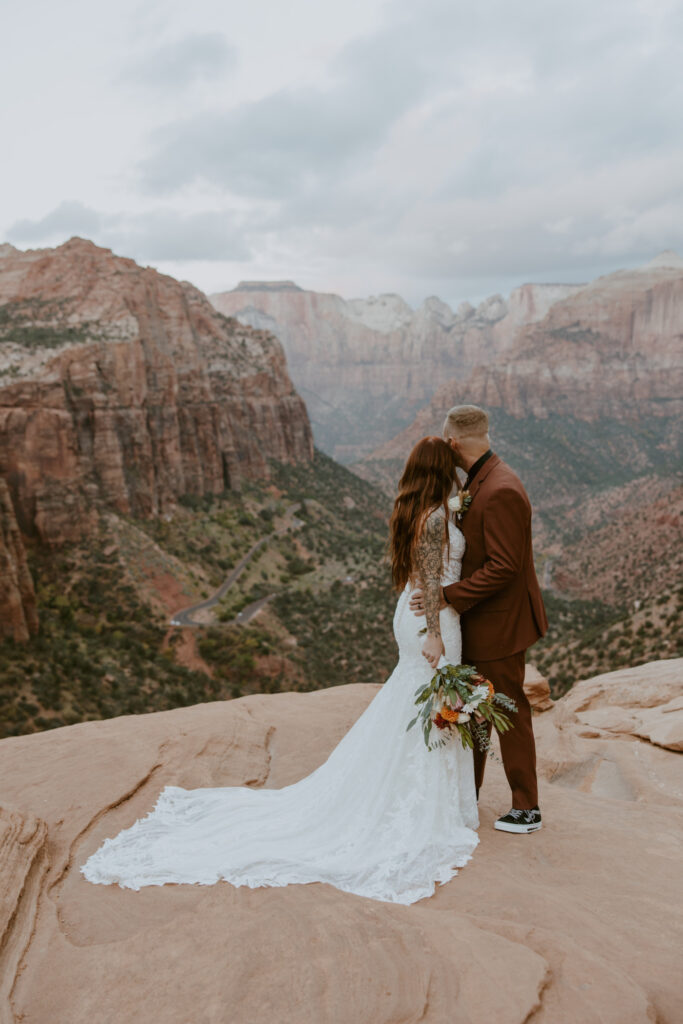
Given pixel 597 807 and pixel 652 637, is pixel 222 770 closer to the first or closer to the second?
pixel 597 807

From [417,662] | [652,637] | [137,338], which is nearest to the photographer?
[417,662]

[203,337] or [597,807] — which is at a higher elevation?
[203,337]

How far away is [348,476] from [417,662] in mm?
75646

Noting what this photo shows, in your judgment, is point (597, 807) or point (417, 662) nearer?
point (417, 662)

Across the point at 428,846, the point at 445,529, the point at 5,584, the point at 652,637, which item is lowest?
the point at 652,637

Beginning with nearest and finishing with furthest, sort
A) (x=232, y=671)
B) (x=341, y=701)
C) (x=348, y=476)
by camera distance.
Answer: (x=341, y=701) → (x=232, y=671) → (x=348, y=476)

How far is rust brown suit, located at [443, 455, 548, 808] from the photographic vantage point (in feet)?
17.5

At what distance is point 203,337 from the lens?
6688 centimetres

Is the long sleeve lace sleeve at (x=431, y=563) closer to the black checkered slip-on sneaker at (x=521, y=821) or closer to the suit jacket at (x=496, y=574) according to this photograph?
the suit jacket at (x=496, y=574)

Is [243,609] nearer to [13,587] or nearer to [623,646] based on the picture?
[13,587]

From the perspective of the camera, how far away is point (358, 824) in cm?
539

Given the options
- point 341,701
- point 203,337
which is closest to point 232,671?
point 341,701

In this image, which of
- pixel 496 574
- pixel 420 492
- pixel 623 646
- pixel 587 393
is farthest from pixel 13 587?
pixel 587 393

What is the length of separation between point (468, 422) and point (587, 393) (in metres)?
163
